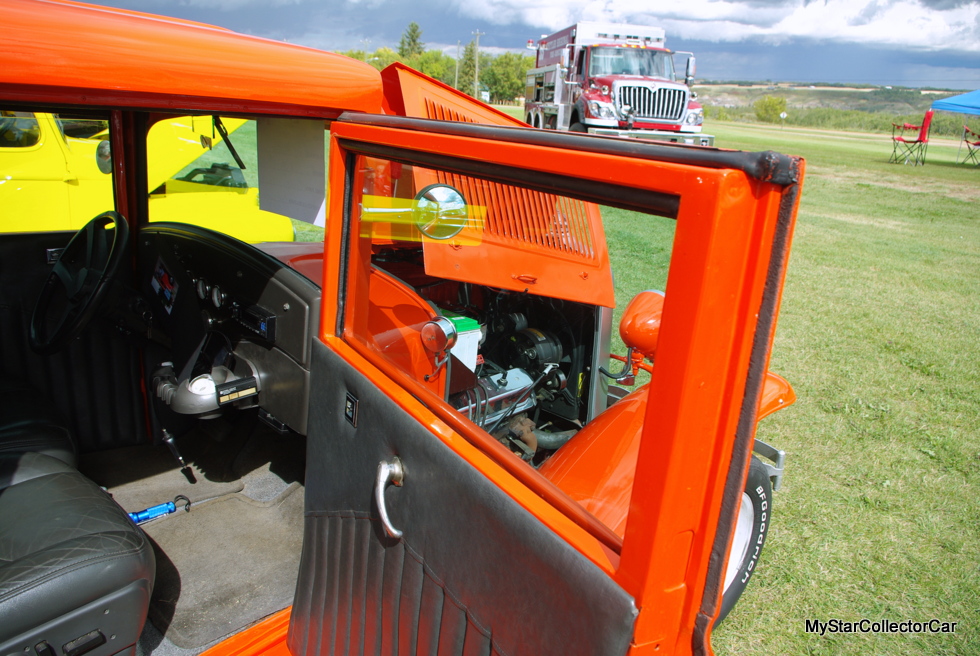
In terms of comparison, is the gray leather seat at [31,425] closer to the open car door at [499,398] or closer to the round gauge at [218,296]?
the round gauge at [218,296]

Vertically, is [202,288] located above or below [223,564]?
above

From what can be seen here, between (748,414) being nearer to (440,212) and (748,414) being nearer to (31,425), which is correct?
(440,212)

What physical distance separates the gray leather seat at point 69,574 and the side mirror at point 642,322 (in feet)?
4.62

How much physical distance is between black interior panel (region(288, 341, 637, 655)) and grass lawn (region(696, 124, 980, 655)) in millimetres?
1469

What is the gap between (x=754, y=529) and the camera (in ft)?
7.43

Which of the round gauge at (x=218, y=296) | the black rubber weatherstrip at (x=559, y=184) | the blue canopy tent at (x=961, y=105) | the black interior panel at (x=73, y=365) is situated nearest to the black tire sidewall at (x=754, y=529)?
the black rubber weatherstrip at (x=559, y=184)

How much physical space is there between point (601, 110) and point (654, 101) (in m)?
1.80

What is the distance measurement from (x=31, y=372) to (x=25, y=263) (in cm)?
45

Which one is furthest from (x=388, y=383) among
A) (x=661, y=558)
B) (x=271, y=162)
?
(x=271, y=162)

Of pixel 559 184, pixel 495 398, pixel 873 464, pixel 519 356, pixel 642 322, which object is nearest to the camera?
pixel 559 184

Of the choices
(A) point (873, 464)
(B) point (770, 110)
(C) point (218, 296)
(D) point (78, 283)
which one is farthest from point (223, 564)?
(B) point (770, 110)

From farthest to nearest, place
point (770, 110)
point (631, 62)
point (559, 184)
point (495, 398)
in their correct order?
point (770, 110), point (631, 62), point (495, 398), point (559, 184)

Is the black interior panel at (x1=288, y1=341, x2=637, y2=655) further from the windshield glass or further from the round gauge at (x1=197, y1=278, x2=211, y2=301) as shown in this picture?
the windshield glass

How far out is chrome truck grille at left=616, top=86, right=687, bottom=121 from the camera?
17.0m
